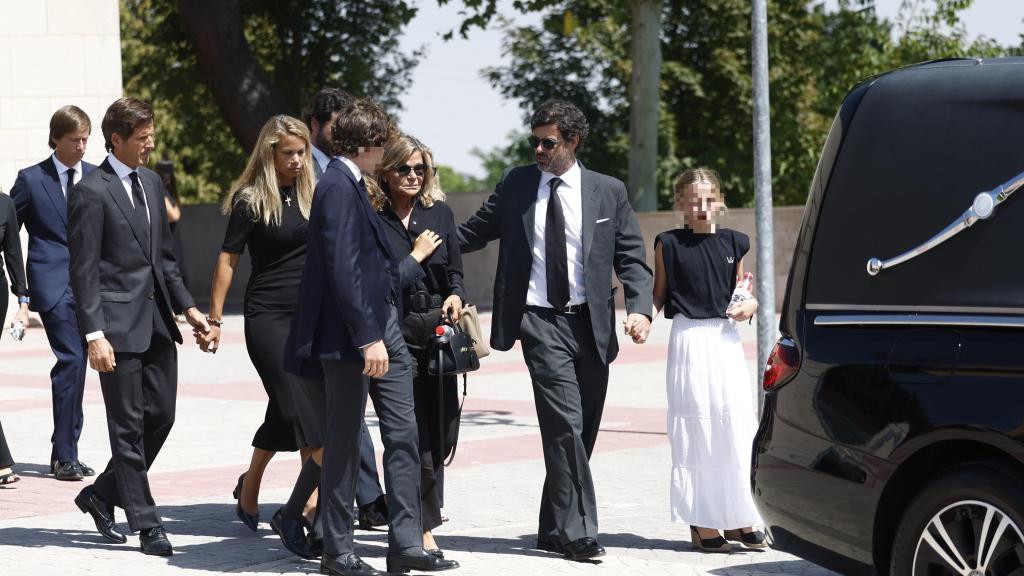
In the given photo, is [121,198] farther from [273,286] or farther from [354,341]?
[354,341]

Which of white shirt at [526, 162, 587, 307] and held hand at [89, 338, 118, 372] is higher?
white shirt at [526, 162, 587, 307]

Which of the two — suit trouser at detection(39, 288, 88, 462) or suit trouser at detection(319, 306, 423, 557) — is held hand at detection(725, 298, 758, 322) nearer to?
suit trouser at detection(319, 306, 423, 557)

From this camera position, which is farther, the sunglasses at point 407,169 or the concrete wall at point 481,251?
the concrete wall at point 481,251

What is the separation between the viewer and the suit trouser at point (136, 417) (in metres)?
7.02

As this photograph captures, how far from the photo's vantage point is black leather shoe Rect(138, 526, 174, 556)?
273 inches

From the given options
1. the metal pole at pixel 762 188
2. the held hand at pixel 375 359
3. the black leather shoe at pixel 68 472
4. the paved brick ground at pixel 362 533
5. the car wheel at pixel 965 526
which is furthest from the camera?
the metal pole at pixel 762 188

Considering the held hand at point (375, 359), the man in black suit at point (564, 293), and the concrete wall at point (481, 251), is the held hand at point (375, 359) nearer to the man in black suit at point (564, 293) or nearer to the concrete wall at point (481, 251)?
the man in black suit at point (564, 293)

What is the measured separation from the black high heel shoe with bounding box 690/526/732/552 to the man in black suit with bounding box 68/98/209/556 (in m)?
2.28

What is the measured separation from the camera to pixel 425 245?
6.93 meters

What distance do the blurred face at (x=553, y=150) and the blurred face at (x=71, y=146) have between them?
307 centimetres

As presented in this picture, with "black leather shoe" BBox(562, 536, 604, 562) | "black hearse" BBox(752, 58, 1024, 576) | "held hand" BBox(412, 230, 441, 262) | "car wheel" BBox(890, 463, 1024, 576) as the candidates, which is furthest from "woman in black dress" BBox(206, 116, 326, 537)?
"car wheel" BBox(890, 463, 1024, 576)

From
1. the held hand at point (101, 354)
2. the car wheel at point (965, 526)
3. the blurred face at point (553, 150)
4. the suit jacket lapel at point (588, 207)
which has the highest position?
the blurred face at point (553, 150)

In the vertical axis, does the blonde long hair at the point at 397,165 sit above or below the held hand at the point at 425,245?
above

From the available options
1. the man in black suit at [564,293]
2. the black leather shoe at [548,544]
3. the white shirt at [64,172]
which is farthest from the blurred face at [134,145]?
the black leather shoe at [548,544]
